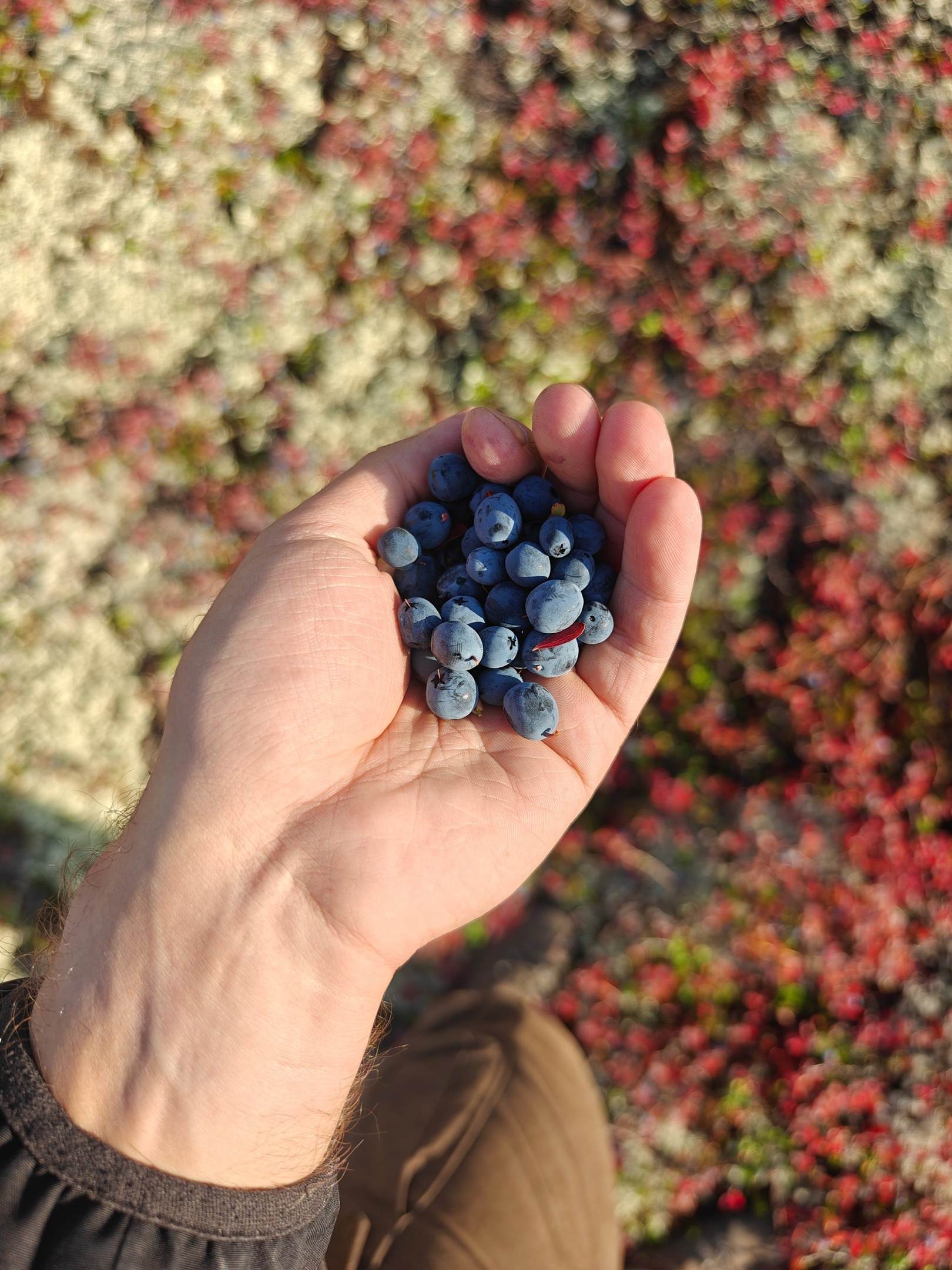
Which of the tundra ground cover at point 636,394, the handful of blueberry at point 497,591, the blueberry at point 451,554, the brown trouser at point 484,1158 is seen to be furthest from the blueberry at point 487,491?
the brown trouser at point 484,1158

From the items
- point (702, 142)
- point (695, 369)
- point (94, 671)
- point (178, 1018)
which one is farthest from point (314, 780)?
point (702, 142)

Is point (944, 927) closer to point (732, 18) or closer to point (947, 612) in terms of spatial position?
point (947, 612)

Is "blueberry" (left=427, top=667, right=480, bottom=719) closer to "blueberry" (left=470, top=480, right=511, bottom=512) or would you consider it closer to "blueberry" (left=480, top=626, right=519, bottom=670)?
"blueberry" (left=480, top=626, right=519, bottom=670)

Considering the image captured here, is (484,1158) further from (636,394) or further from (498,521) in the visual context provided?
(636,394)

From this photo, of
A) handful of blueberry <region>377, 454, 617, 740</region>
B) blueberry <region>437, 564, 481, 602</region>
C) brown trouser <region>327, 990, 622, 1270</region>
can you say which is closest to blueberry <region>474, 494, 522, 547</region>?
handful of blueberry <region>377, 454, 617, 740</region>

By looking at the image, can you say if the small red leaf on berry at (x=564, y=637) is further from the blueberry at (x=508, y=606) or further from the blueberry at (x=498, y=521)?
the blueberry at (x=498, y=521)

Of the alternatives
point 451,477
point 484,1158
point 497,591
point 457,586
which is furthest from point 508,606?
point 484,1158
